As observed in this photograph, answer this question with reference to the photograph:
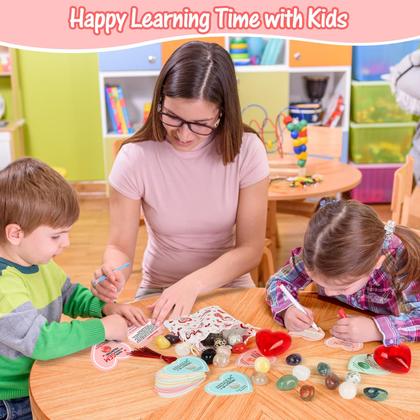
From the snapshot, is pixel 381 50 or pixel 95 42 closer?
pixel 95 42

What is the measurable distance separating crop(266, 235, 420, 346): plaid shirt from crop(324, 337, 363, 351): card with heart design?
0.06m

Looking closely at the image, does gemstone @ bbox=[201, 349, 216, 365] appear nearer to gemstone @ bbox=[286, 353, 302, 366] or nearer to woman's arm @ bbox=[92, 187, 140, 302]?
gemstone @ bbox=[286, 353, 302, 366]

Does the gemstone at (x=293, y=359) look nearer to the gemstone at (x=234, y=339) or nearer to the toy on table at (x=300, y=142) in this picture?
the gemstone at (x=234, y=339)

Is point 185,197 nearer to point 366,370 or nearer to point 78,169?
point 366,370

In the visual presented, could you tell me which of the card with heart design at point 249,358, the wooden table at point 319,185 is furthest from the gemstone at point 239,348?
the wooden table at point 319,185

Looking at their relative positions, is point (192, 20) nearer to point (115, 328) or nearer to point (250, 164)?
point (250, 164)

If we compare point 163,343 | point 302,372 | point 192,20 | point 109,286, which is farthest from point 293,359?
point 192,20

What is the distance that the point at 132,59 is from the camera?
4.16 metres

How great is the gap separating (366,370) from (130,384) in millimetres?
446

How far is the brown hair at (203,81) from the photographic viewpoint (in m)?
1.50

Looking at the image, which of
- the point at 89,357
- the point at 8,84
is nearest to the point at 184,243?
the point at 89,357

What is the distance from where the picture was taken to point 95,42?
3920mm

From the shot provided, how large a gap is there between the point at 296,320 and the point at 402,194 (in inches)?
49.2

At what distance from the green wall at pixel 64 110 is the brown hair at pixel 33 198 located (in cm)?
327
